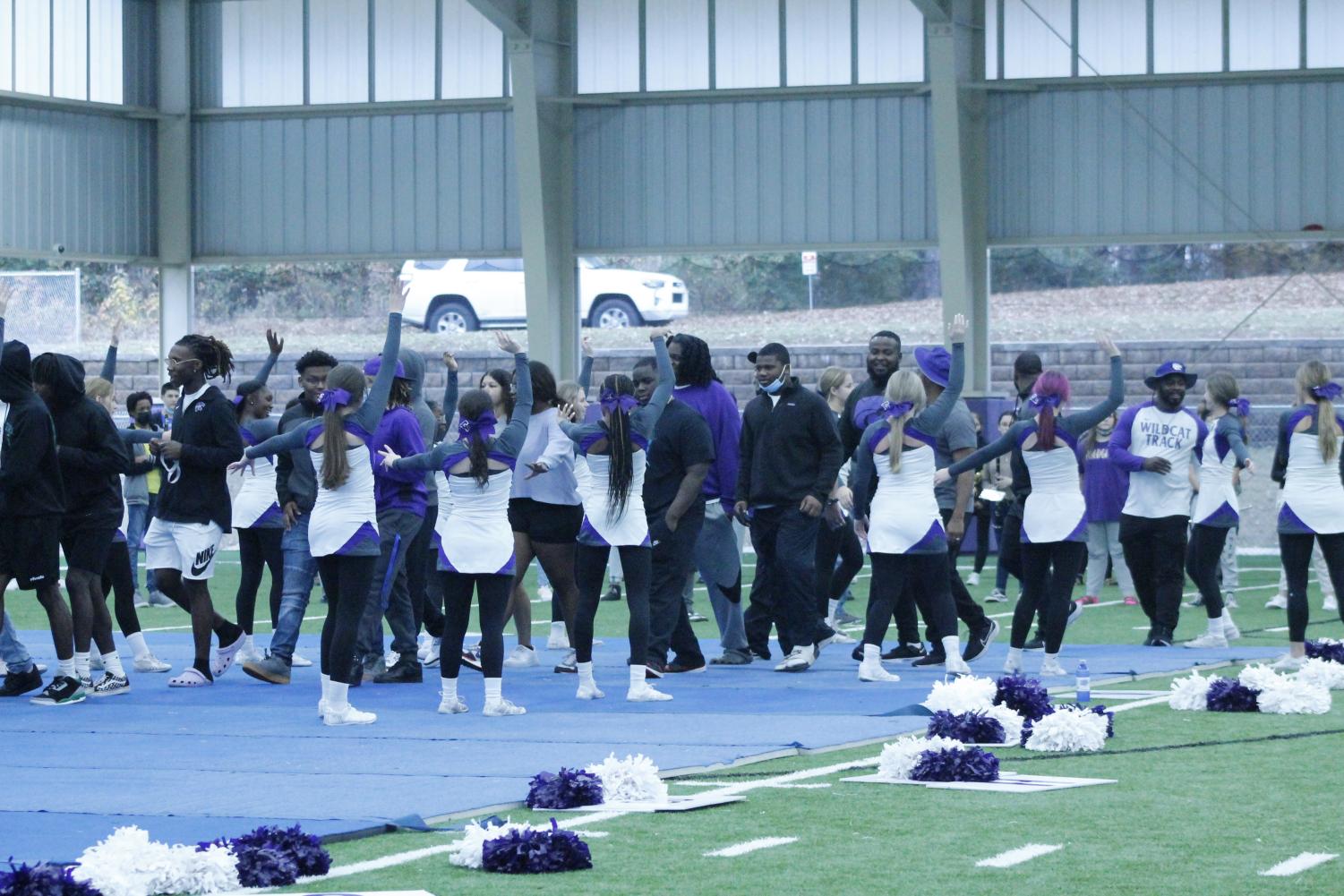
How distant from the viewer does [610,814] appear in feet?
21.5

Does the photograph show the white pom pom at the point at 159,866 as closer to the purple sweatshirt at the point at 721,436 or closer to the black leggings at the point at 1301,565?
the purple sweatshirt at the point at 721,436

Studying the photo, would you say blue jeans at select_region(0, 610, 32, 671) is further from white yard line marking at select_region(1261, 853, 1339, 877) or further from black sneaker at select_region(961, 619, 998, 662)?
white yard line marking at select_region(1261, 853, 1339, 877)

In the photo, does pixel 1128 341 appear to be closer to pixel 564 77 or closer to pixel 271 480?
pixel 564 77

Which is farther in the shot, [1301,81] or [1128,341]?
[1128,341]

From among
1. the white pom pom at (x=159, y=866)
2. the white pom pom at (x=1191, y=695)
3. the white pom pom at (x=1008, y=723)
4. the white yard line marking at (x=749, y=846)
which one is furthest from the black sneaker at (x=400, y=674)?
the white pom pom at (x=159, y=866)

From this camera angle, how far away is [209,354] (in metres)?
10.3

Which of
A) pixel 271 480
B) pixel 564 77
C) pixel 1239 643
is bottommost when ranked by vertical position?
pixel 1239 643

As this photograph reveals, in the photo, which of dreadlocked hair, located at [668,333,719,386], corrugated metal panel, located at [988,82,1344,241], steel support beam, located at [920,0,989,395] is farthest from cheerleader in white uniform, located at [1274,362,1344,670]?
corrugated metal panel, located at [988,82,1344,241]

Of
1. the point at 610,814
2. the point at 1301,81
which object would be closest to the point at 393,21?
the point at 1301,81

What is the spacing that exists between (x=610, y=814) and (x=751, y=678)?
4432 mm

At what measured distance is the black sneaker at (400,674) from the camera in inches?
428

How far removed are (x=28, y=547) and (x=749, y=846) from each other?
497cm

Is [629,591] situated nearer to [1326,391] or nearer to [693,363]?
[693,363]

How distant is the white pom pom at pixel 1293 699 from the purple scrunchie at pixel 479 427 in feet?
12.2
